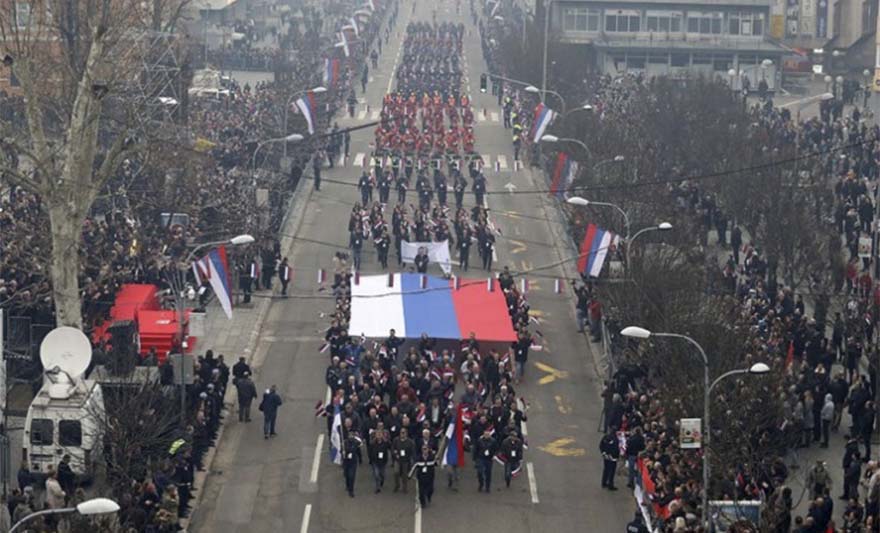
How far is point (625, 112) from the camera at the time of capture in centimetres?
9206

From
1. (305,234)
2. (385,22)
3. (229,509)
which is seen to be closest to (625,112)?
(305,234)

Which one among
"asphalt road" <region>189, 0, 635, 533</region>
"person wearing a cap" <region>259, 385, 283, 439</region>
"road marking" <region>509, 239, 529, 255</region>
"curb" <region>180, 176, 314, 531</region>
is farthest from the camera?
"road marking" <region>509, 239, 529, 255</region>

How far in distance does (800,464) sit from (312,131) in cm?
3853

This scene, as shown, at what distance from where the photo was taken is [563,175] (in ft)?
237

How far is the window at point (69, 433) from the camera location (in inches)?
1657

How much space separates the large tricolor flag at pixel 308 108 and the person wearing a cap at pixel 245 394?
32.1 metres

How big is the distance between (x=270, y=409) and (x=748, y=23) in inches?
3311

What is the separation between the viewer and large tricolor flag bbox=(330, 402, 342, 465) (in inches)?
1709

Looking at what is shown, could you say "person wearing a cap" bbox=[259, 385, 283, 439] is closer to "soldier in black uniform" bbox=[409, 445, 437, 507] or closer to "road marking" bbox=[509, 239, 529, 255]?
"soldier in black uniform" bbox=[409, 445, 437, 507]

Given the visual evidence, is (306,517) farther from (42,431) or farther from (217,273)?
(217,273)

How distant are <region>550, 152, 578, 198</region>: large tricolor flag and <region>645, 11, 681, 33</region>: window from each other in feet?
176

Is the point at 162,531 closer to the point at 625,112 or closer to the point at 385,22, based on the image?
the point at 625,112

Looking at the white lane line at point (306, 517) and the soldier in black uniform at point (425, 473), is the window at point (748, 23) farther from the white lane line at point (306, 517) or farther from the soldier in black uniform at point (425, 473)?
the white lane line at point (306, 517)

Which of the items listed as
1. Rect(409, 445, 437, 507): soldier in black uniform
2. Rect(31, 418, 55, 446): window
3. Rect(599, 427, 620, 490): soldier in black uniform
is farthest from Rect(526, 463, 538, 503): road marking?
Rect(31, 418, 55, 446): window
